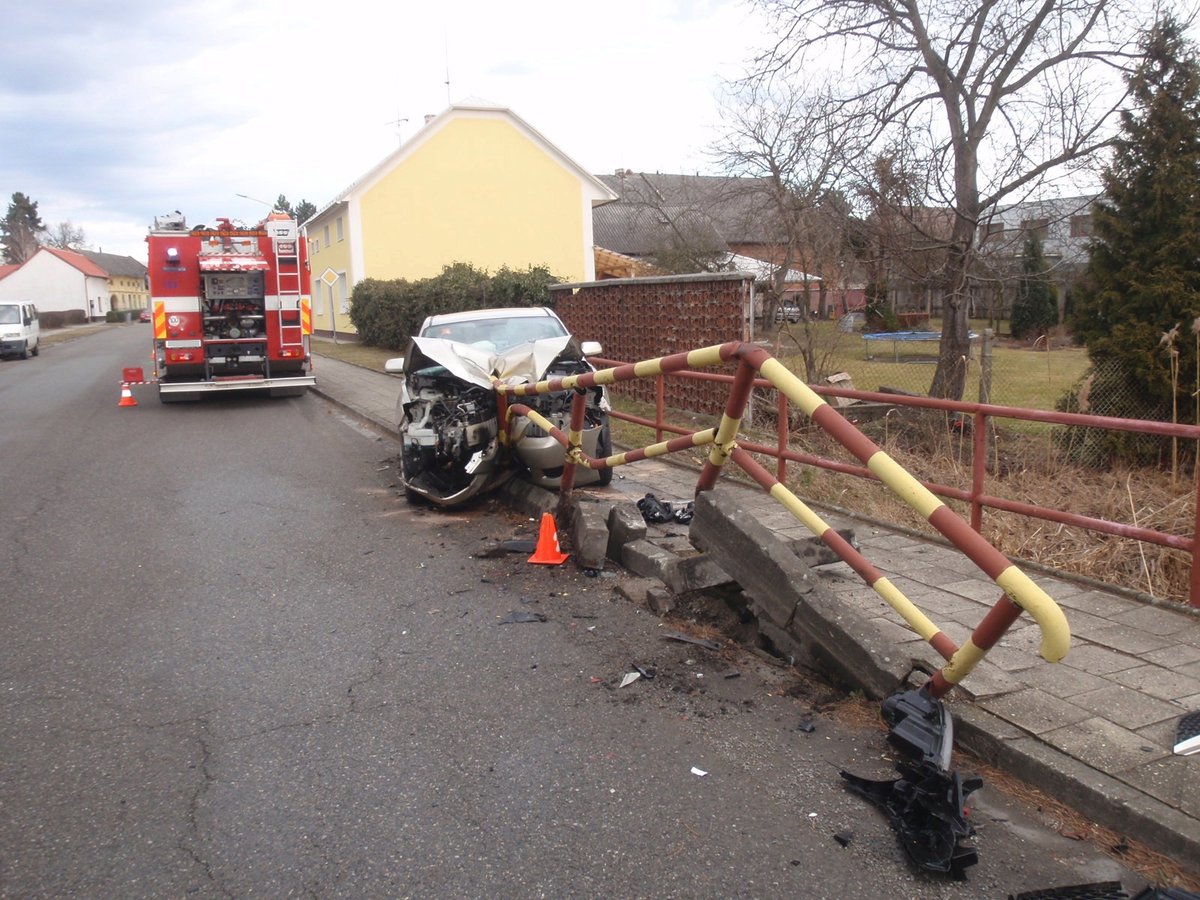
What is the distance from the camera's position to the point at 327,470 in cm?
1080

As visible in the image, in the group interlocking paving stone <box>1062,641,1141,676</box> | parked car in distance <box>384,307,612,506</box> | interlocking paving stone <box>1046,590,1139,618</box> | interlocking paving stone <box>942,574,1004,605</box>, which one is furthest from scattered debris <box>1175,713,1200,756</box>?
parked car in distance <box>384,307,612,506</box>

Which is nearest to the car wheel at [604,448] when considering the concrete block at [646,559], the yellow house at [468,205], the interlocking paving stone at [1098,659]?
the concrete block at [646,559]

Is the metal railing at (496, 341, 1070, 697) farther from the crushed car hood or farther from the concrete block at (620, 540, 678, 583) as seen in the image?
the crushed car hood

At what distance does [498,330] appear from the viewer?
1013 cm

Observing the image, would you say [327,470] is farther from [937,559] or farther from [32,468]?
[937,559]

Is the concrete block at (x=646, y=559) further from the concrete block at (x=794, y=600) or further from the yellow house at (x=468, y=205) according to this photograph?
the yellow house at (x=468, y=205)

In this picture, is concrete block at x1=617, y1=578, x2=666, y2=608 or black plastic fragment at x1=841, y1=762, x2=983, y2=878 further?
concrete block at x1=617, y1=578, x2=666, y2=608

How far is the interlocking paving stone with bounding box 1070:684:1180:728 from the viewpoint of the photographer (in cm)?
398

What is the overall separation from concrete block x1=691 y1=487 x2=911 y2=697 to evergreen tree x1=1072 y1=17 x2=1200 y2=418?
6.34 m

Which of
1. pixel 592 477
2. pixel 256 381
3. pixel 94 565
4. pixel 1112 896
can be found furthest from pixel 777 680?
pixel 256 381

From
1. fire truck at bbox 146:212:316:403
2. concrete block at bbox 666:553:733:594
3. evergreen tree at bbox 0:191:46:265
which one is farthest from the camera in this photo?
evergreen tree at bbox 0:191:46:265

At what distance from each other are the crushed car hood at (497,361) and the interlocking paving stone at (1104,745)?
5179 mm

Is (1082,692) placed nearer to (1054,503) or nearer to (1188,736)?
(1188,736)

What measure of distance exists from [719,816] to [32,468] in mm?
10249
